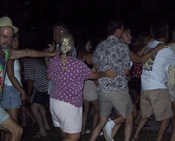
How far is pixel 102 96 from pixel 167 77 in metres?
1.08

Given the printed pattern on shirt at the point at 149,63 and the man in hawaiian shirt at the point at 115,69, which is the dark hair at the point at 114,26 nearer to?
the man in hawaiian shirt at the point at 115,69

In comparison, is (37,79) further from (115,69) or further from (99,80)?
(115,69)

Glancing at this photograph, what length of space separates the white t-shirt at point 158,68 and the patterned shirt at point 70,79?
1.31 m

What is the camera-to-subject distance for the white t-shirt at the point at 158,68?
587 centimetres

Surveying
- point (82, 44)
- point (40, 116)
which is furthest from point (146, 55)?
point (40, 116)

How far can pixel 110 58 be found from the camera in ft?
18.6

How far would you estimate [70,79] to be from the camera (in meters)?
4.97

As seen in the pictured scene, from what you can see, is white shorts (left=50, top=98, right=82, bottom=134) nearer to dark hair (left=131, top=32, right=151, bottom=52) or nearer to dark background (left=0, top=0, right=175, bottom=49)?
dark hair (left=131, top=32, right=151, bottom=52)

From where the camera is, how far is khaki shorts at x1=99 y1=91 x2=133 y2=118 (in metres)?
5.70

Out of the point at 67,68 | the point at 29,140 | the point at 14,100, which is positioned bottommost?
the point at 29,140

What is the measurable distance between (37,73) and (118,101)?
2.46m

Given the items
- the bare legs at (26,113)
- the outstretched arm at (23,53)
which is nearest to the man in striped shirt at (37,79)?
the bare legs at (26,113)

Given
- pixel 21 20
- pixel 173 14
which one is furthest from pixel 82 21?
pixel 173 14

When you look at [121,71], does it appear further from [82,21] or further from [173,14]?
[173,14]
